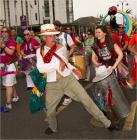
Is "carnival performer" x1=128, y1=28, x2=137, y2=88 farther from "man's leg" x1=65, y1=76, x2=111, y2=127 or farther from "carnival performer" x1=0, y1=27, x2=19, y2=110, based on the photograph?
"carnival performer" x1=0, y1=27, x2=19, y2=110

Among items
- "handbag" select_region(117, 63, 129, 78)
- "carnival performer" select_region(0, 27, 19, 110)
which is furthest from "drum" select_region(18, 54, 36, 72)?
"handbag" select_region(117, 63, 129, 78)

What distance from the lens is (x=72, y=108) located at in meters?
8.71

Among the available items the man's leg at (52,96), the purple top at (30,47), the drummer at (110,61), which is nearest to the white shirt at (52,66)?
the man's leg at (52,96)

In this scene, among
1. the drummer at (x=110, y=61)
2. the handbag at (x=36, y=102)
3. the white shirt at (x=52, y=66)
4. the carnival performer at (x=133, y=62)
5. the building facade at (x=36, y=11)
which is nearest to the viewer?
the white shirt at (x=52, y=66)

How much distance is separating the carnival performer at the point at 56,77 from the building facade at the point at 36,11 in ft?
204

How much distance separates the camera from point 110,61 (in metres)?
6.79

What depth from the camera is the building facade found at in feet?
241

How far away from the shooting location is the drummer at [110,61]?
6.68 metres

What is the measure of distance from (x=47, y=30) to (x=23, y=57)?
17.6ft

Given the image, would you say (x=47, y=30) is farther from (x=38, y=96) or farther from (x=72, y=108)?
(x=72, y=108)

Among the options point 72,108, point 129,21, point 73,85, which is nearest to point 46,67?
point 73,85

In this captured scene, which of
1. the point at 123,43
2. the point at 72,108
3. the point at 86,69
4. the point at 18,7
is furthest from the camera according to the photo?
the point at 18,7

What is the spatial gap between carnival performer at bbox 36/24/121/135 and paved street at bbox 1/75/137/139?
27 centimetres

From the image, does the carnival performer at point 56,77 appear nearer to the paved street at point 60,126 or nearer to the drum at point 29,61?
the paved street at point 60,126
